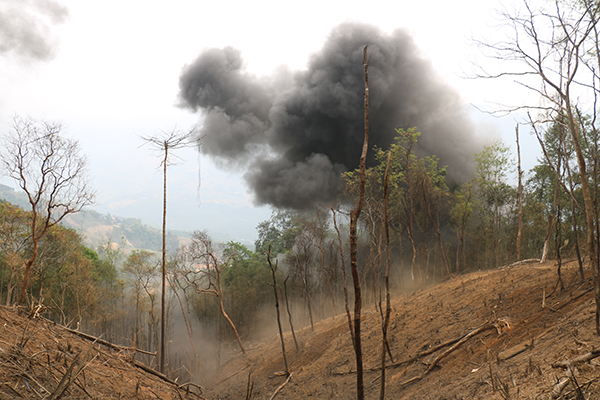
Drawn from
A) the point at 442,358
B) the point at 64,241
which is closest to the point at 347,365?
the point at 442,358

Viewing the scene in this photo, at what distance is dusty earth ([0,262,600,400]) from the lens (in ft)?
11.7

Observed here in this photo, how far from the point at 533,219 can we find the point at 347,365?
16.8m

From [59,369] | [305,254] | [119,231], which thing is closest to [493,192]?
[305,254]

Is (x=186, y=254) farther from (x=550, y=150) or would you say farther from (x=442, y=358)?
(x=550, y=150)

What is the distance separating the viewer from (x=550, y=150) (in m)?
21.6

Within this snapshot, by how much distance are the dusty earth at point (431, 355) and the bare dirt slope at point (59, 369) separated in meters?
0.02

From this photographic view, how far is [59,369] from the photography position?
375cm

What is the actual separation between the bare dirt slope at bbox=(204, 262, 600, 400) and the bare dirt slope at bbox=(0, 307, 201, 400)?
1.48 meters

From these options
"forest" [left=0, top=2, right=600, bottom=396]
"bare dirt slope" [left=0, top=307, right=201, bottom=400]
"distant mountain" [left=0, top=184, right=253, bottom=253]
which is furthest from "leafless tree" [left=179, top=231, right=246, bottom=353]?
"distant mountain" [left=0, top=184, right=253, bottom=253]

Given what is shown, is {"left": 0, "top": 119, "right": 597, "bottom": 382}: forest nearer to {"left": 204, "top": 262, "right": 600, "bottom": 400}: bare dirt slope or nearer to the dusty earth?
{"left": 204, "top": 262, "right": 600, "bottom": 400}: bare dirt slope

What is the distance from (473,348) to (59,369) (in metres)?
7.30

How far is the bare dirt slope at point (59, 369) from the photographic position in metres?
2.97

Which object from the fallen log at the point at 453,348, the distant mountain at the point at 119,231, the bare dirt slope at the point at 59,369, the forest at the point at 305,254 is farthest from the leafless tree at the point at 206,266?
the distant mountain at the point at 119,231

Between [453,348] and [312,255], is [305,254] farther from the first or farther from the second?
[453,348]
